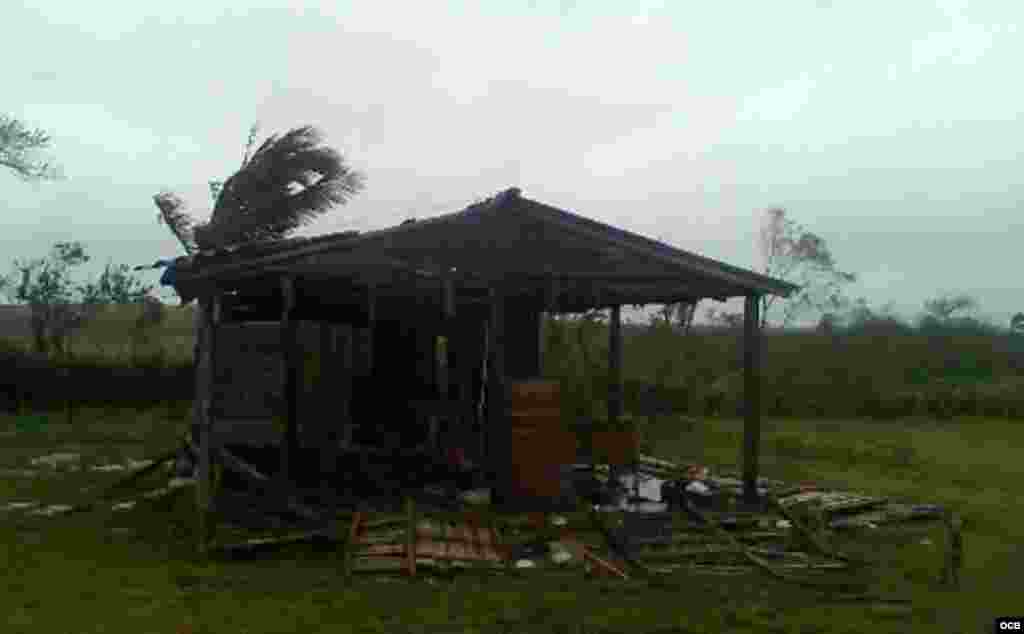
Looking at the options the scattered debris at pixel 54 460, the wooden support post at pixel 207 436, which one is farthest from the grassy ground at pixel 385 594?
the scattered debris at pixel 54 460

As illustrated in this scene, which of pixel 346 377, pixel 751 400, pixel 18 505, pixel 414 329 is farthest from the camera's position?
pixel 414 329

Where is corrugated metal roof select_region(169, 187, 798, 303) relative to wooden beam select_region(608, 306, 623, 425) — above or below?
above

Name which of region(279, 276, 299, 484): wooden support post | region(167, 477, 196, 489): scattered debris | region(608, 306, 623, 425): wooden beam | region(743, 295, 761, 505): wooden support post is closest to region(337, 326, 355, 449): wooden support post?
region(279, 276, 299, 484): wooden support post

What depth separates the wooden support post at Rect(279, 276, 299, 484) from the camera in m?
12.3

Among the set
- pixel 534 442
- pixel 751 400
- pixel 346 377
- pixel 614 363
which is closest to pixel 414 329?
pixel 346 377

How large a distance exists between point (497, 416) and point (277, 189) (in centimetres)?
736

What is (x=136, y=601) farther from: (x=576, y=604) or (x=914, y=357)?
(x=914, y=357)

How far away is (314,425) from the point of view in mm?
14617

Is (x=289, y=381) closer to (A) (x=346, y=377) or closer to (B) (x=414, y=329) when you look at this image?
(A) (x=346, y=377)

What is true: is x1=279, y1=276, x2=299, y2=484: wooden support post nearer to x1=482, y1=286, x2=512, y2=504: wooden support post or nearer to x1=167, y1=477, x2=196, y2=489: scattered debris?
x1=167, y1=477, x2=196, y2=489: scattered debris

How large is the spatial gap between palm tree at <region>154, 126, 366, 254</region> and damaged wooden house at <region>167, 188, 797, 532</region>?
150 centimetres

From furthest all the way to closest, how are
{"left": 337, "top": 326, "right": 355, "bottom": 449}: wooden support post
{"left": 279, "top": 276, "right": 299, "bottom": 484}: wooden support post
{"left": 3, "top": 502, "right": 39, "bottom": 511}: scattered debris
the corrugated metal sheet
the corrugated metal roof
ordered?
{"left": 337, "top": 326, "right": 355, "bottom": 449}: wooden support post → {"left": 3, "top": 502, "right": 39, "bottom": 511}: scattered debris → {"left": 279, "top": 276, "right": 299, "bottom": 484}: wooden support post → the corrugated metal sheet → the corrugated metal roof

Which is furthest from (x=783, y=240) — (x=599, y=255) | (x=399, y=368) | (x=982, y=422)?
(x=599, y=255)

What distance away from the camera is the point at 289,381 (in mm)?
13031
